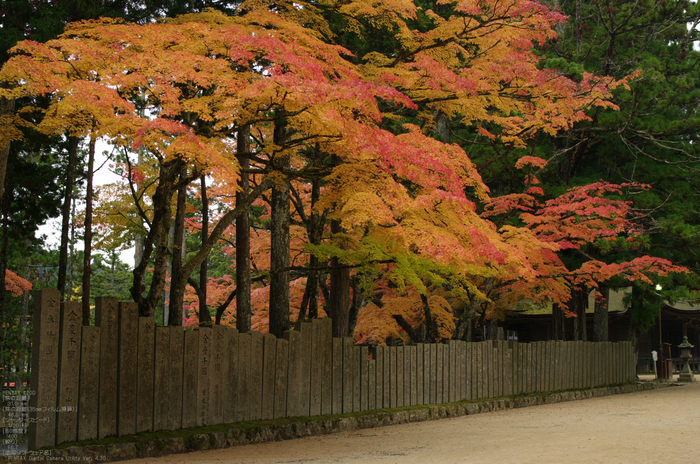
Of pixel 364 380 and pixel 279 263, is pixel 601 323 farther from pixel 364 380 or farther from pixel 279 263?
pixel 279 263

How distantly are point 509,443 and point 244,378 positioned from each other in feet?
11.8

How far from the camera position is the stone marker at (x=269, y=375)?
9.45m

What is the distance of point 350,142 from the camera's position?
968cm

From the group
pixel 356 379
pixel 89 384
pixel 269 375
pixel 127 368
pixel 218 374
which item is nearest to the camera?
pixel 89 384

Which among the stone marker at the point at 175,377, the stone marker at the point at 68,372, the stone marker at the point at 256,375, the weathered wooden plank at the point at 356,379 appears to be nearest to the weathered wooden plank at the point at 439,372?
the weathered wooden plank at the point at 356,379

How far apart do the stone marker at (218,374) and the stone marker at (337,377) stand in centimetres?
226

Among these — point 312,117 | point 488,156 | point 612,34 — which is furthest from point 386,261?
point 612,34

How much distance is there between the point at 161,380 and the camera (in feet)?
26.5

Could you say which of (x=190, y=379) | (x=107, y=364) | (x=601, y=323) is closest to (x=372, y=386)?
(x=190, y=379)

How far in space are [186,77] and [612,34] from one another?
1480cm

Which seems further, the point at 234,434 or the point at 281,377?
the point at 281,377

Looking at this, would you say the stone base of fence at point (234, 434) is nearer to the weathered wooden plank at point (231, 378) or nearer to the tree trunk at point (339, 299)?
the weathered wooden plank at point (231, 378)

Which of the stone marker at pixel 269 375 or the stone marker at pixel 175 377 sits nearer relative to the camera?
the stone marker at pixel 175 377

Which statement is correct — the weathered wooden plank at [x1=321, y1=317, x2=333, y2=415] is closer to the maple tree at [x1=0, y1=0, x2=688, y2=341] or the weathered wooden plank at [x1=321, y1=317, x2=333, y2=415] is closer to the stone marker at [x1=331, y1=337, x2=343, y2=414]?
the stone marker at [x1=331, y1=337, x2=343, y2=414]
